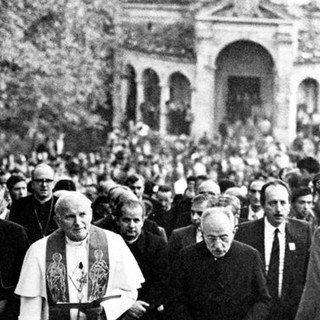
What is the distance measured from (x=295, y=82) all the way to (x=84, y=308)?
37.9 meters

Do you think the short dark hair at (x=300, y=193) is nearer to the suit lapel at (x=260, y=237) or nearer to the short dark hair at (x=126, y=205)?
the suit lapel at (x=260, y=237)

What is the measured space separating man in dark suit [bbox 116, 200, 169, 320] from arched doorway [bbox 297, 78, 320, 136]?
35.0m

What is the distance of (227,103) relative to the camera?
4838cm

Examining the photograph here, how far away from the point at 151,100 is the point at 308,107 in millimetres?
6382

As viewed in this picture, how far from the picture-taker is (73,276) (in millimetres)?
8898

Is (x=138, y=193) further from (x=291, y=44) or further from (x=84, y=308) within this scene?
(x=291, y=44)

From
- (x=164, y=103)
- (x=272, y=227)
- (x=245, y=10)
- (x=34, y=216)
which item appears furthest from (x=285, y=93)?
(x=272, y=227)

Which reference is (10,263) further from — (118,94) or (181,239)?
(118,94)

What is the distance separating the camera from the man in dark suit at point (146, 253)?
33.7ft

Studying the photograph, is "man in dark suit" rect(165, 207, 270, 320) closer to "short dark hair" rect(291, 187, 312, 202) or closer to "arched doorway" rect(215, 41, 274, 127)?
"short dark hair" rect(291, 187, 312, 202)

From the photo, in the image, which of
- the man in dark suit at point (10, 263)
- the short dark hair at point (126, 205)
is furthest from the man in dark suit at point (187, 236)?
the man in dark suit at point (10, 263)

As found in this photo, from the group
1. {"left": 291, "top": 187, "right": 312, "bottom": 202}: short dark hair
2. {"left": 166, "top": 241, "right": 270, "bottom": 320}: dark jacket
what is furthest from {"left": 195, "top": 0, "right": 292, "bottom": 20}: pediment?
{"left": 166, "top": 241, "right": 270, "bottom": 320}: dark jacket

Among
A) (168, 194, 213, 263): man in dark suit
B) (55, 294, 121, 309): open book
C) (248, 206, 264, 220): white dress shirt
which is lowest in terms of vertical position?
(55, 294, 121, 309): open book

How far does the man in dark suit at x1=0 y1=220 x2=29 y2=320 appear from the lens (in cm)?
979
